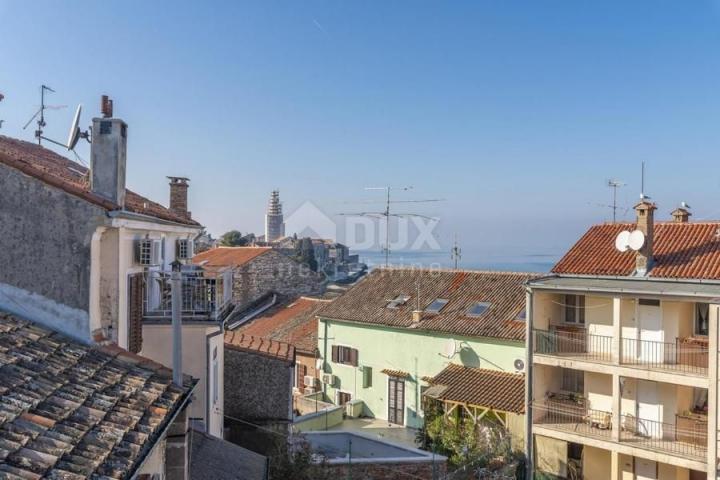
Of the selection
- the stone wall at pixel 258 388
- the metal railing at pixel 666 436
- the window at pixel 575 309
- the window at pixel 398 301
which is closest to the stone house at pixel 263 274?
the window at pixel 398 301

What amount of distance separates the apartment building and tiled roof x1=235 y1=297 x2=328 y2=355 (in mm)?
12394

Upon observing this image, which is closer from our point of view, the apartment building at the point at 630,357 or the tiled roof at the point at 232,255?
the apartment building at the point at 630,357

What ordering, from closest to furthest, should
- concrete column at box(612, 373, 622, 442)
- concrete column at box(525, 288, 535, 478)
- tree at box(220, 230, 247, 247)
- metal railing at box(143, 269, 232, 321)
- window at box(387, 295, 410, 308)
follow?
metal railing at box(143, 269, 232, 321) → concrete column at box(612, 373, 622, 442) → concrete column at box(525, 288, 535, 478) → window at box(387, 295, 410, 308) → tree at box(220, 230, 247, 247)

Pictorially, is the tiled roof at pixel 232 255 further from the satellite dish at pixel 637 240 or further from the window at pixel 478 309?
the satellite dish at pixel 637 240

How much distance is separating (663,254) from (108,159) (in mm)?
17819

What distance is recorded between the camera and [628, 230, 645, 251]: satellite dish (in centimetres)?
1871

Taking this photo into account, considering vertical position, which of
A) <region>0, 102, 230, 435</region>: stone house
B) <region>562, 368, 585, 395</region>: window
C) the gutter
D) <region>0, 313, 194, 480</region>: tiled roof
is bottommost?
<region>562, 368, 585, 395</region>: window

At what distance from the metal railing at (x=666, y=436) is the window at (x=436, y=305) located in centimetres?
893

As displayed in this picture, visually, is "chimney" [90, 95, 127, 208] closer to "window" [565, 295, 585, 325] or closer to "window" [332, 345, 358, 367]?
"window" [565, 295, 585, 325]

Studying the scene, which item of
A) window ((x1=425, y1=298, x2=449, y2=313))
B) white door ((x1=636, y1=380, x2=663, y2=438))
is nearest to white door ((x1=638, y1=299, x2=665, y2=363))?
white door ((x1=636, y1=380, x2=663, y2=438))

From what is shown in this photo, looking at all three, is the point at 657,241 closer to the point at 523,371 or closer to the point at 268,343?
the point at 523,371

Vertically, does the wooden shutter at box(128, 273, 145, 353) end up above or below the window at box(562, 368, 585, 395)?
above

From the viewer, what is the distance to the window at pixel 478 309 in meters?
23.9

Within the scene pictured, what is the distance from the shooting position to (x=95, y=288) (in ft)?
24.8
